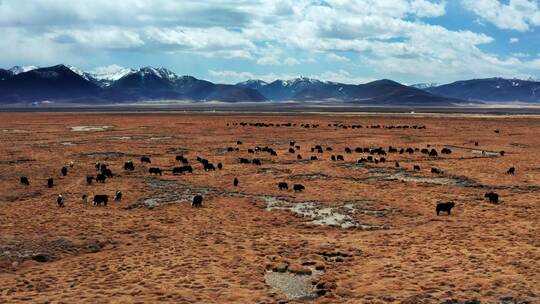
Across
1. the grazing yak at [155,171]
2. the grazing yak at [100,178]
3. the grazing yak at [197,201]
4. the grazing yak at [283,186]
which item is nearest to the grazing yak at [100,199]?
the grazing yak at [197,201]

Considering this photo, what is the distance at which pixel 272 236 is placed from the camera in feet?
61.1

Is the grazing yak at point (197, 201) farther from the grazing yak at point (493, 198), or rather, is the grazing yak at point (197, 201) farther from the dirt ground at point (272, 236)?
the grazing yak at point (493, 198)

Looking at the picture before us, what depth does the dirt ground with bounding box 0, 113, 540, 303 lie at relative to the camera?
520 inches

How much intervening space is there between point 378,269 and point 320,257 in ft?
6.69

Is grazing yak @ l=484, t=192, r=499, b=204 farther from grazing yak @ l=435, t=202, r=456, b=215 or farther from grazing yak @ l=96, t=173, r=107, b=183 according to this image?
grazing yak @ l=96, t=173, r=107, b=183

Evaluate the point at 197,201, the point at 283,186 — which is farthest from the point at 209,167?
the point at 197,201

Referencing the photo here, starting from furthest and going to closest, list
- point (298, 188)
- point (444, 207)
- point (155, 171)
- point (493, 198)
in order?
1. point (155, 171)
2. point (298, 188)
3. point (493, 198)
4. point (444, 207)

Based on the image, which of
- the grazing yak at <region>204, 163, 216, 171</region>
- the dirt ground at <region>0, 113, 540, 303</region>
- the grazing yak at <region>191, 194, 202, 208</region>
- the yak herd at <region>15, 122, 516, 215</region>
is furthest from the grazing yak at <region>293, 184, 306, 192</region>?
the grazing yak at <region>204, 163, 216, 171</region>

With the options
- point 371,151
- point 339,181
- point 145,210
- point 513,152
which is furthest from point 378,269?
point 513,152

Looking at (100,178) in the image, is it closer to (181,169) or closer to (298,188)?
(181,169)

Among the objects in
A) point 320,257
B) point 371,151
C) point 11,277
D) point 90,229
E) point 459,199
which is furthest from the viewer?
point 371,151

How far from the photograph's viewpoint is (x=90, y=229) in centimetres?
1928

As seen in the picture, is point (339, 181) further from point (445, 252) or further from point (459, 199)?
point (445, 252)

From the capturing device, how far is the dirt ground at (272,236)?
13203 mm
